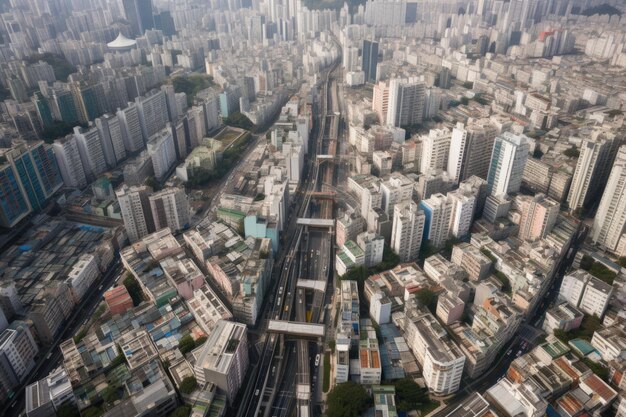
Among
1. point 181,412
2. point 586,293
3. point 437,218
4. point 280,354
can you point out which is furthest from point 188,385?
point 586,293

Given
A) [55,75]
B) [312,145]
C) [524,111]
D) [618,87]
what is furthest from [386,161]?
[55,75]

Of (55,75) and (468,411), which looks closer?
(468,411)

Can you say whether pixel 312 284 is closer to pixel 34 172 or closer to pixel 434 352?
pixel 434 352

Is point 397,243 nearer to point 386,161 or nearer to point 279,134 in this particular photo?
point 386,161

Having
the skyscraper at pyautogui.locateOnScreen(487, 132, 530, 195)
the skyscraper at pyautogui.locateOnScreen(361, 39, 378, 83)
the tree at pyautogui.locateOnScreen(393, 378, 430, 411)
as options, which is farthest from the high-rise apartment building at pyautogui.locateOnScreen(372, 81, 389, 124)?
the tree at pyautogui.locateOnScreen(393, 378, 430, 411)

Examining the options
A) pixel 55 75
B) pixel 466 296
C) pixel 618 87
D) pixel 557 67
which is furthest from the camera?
pixel 557 67

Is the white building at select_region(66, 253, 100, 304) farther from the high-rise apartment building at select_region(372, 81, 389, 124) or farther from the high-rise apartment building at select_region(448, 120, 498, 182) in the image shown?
the high-rise apartment building at select_region(372, 81, 389, 124)

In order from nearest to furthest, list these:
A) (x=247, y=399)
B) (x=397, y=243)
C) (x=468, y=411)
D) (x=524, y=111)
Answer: (x=468, y=411)
(x=247, y=399)
(x=397, y=243)
(x=524, y=111)

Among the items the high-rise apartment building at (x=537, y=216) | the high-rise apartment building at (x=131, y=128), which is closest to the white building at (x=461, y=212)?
the high-rise apartment building at (x=537, y=216)
